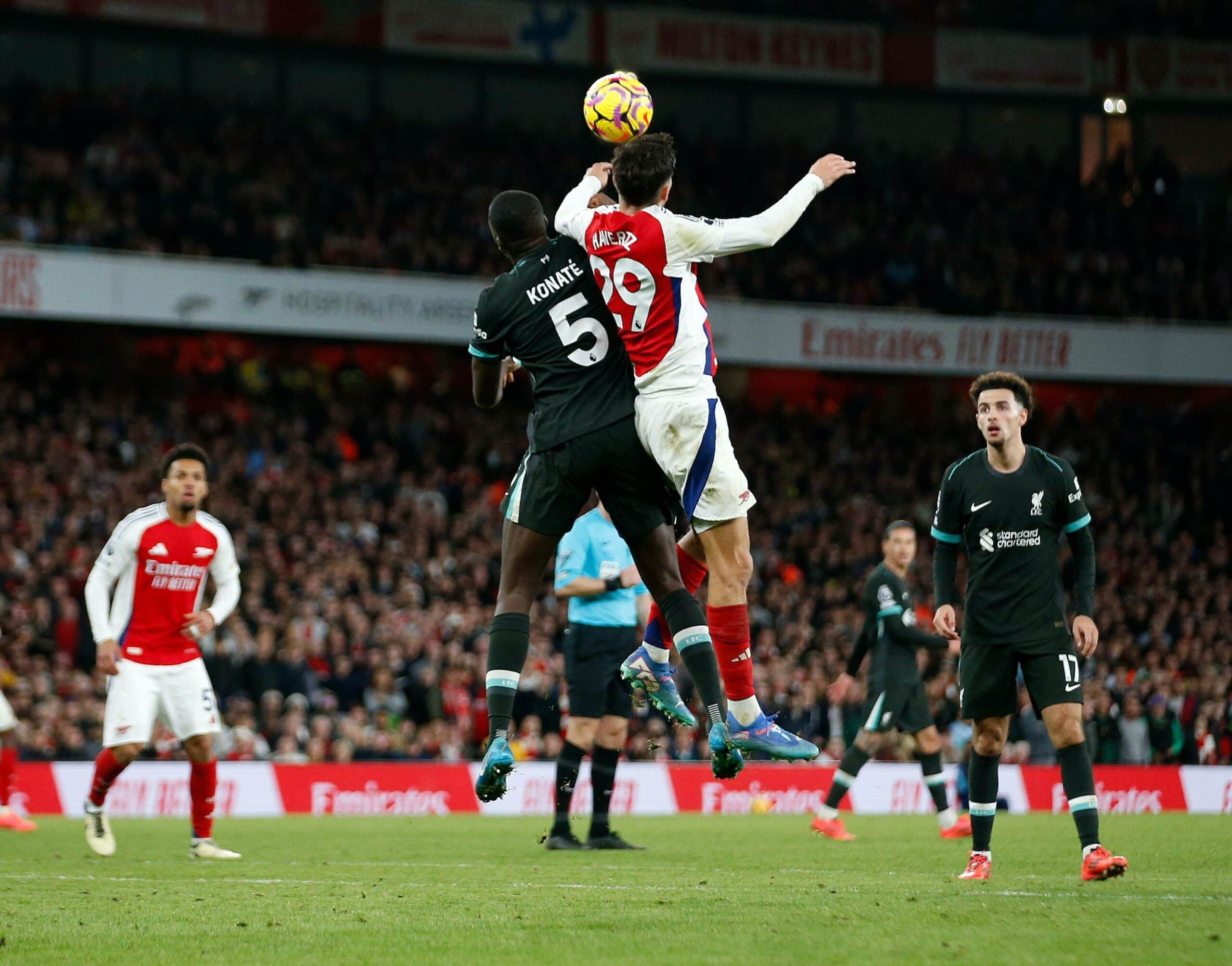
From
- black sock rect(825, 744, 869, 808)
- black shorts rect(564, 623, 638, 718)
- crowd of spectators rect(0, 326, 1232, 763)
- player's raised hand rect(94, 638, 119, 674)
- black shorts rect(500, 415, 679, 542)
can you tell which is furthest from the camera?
crowd of spectators rect(0, 326, 1232, 763)

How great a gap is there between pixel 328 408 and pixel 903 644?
16372 millimetres

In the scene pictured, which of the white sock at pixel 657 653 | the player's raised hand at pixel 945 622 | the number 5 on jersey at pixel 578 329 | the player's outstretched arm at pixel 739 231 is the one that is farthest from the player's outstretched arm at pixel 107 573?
the player's raised hand at pixel 945 622

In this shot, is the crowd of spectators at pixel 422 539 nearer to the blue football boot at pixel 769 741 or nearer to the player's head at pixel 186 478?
the player's head at pixel 186 478

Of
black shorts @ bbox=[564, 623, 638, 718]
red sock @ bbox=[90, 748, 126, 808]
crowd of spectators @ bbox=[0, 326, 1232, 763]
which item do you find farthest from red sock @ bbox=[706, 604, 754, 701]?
crowd of spectators @ bbox=[0, 326, 1232, 763]

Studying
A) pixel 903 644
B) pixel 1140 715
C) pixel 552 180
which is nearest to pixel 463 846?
pixel 903 644

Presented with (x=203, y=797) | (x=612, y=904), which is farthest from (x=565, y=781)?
(x=612, y=904)

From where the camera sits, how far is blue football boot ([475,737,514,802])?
7230mm

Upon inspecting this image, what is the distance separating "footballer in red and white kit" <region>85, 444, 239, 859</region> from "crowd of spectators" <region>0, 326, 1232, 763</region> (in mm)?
7076

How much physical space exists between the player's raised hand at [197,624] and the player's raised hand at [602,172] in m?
4.42

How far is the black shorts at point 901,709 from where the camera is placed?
13.1 meters

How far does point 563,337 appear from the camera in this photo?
7680 mm

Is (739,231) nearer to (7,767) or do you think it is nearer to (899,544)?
(899,544)

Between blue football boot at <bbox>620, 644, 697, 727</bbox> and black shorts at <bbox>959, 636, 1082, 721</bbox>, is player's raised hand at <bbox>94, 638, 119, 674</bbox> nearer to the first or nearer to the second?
blue football boot at <bbox>620, 644, 697, 727</bbox>

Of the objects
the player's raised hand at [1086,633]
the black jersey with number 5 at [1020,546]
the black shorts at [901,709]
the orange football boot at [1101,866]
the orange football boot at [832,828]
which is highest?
the black jersey with number 5 at [1020,546]
